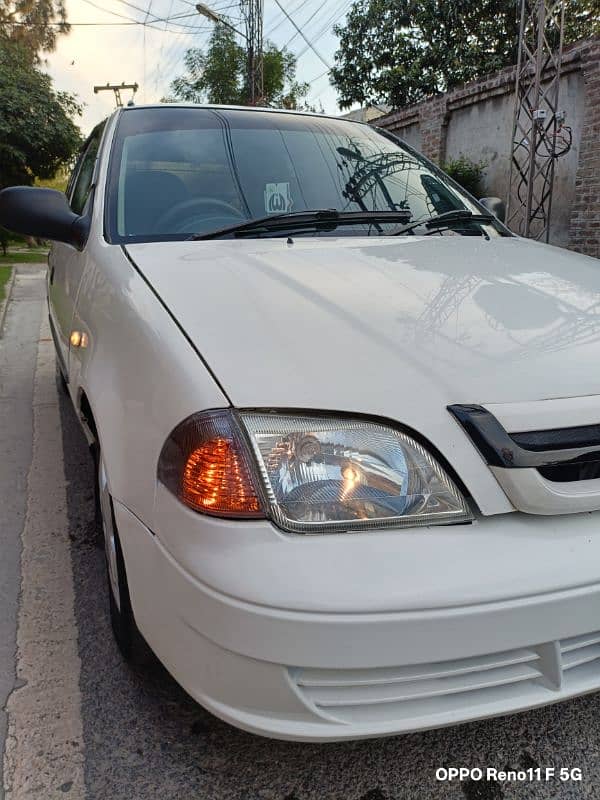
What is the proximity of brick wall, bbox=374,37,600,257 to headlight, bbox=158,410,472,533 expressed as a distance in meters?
7.34

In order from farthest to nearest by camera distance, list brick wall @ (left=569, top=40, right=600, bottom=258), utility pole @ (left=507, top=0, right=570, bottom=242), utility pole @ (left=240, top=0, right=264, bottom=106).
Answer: utility pole @ (left=240, top=0, right=264, bottom=106)
brick wall @ (left=569, top=40, right=600, bottom=258)
utility pole @ (left=507, top=0, right=570, bottom=242)

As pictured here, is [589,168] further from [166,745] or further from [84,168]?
[166,745]

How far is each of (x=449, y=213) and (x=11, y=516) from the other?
212 cm

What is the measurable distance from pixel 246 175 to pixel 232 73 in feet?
90.0

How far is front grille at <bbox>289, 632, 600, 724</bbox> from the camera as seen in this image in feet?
3.69

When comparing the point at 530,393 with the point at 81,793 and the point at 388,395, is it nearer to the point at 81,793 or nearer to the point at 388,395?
the point at 388,395

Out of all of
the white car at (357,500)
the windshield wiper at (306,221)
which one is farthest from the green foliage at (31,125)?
the white car at (357,500)

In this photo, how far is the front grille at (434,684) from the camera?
3.69 feet

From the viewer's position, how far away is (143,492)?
1302 mm

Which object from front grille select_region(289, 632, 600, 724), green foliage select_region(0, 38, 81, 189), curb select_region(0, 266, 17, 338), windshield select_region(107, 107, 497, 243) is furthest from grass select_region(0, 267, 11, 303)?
front grille select_region(289, 632, 600, 724)

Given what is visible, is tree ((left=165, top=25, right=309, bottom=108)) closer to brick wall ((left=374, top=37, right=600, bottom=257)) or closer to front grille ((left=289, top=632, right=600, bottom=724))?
brick wall ((left=374, top=37, right=600, bottom=257))

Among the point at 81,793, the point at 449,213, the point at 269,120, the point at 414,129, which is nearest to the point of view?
the point at 81,793

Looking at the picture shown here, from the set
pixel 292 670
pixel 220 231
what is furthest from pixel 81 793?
pixel 220 231

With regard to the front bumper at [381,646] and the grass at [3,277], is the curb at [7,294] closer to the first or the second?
the grass at [3,277]
